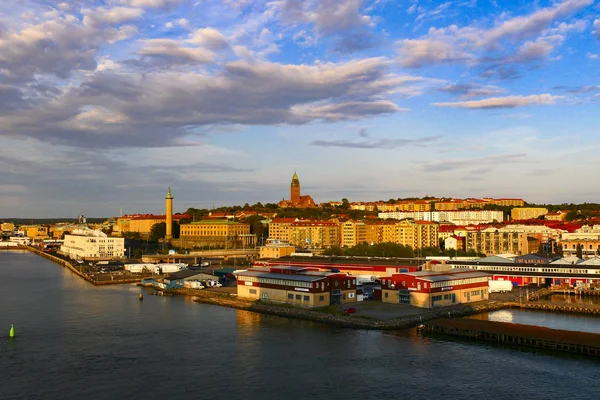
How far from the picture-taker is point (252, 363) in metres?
11.0

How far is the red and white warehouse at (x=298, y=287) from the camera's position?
1669 centimetres

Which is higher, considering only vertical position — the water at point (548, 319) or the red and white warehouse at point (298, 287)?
the red and white warehouse at point (298, 287)

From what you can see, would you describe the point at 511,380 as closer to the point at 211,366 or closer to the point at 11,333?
the point at 211,366

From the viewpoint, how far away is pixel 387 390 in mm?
9484

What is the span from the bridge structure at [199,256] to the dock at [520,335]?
22.6 metres

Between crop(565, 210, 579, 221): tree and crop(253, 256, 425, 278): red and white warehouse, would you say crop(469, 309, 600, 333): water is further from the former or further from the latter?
crop(565, 210, 579, 221): tree

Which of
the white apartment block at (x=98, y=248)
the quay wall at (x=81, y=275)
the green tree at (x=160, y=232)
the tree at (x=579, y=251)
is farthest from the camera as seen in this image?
the green tree at (x=160, y=232)

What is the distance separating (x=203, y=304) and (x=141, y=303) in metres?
2.06

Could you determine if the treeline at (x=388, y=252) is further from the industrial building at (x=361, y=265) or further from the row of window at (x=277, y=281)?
the row of window at (x=277, y=281)

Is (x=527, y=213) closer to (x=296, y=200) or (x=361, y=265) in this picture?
(x=296, y=200)

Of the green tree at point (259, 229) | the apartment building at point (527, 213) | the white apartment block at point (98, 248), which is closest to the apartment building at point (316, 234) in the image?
the green tree at point (259, 229)

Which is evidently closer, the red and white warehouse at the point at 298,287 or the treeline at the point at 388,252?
the red and white warehouse at the point at 298,287

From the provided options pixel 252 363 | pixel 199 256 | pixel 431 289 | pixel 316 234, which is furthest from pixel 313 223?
pixel 252 363

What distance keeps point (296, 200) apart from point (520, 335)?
54466 mm
